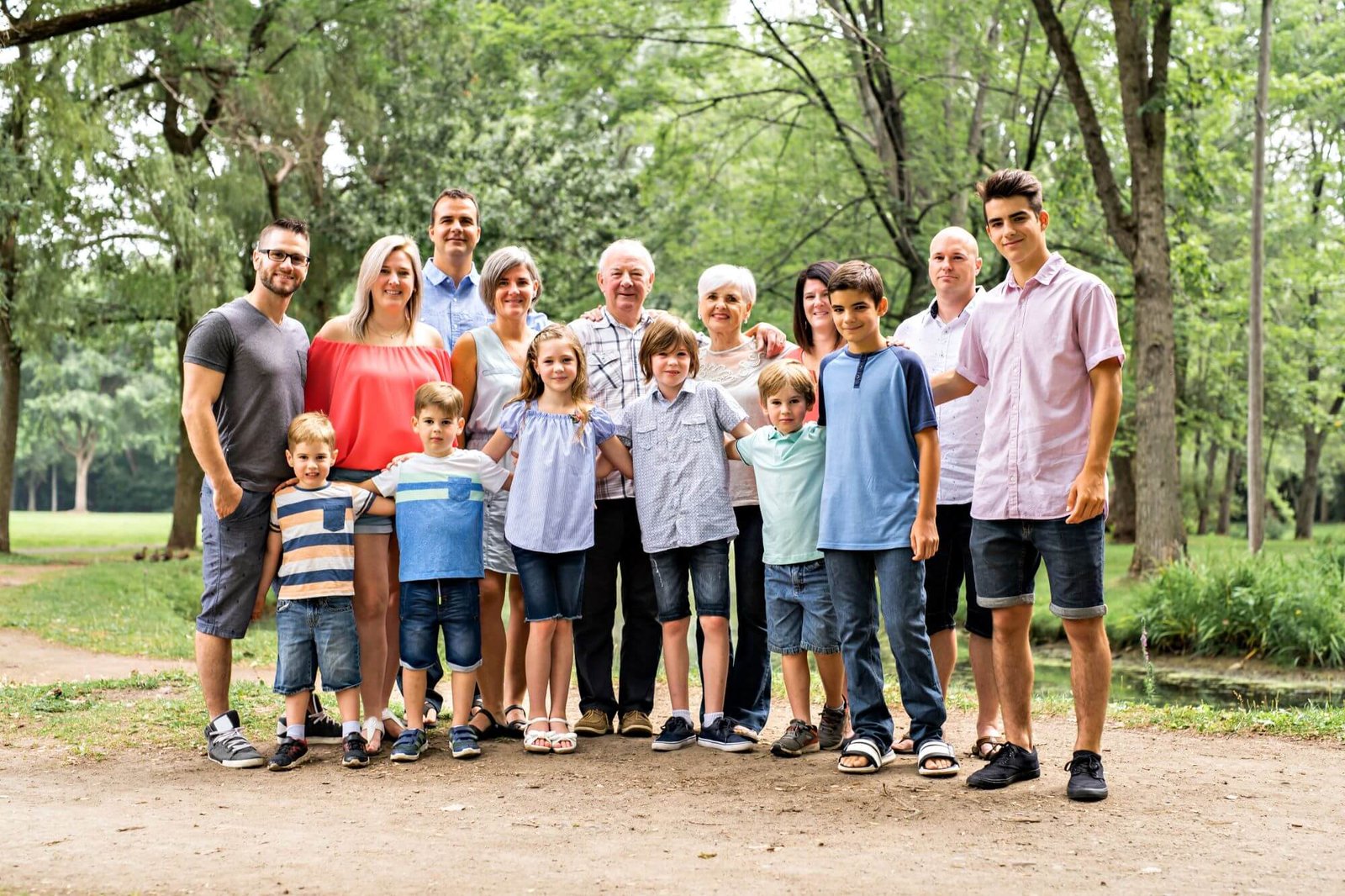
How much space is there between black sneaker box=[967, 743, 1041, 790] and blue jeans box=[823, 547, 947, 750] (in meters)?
0.27

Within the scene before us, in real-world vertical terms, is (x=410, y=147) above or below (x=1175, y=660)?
above

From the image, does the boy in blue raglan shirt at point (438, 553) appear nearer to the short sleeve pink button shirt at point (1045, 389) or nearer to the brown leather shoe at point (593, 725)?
the brown leather shoe at point (593, 725)

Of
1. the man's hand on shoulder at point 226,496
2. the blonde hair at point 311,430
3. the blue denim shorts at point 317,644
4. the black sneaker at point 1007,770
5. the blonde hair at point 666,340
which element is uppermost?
the blonde hair at point 666,340

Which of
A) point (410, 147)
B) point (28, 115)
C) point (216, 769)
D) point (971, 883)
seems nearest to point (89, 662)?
point (216, 769)

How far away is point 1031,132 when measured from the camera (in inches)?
683

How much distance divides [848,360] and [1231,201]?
2420 centimetres

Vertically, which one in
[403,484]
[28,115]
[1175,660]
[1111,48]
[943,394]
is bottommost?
[1175,660]

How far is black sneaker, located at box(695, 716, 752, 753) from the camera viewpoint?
5.49m

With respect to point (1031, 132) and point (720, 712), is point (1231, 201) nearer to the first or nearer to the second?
point (1031, 132)

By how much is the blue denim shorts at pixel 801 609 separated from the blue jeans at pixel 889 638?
141 millimetres

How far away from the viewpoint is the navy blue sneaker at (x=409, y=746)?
5.37m

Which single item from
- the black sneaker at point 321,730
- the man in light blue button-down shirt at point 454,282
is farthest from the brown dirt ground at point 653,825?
the man in light blue button-down shirt at point 454,282

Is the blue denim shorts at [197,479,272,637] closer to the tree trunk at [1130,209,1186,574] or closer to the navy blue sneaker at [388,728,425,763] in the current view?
the navy blue sneaker at [388,728,425,763]

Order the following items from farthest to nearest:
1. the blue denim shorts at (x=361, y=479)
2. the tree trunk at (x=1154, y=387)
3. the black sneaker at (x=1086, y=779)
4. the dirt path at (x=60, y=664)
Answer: the tree trunk at (x=1154, y=387) < the dirt path at (x=60, y=664) < the blue denim shorts at (x=361, y=479) < the black sneaker at (x=1086, y=779)
